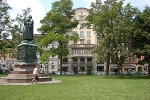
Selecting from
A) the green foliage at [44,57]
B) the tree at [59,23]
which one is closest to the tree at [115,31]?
the tree at [59,23]

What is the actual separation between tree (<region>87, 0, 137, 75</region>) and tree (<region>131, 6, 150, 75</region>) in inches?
40.5

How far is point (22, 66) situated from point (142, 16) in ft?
69.1

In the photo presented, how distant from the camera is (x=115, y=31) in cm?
3806

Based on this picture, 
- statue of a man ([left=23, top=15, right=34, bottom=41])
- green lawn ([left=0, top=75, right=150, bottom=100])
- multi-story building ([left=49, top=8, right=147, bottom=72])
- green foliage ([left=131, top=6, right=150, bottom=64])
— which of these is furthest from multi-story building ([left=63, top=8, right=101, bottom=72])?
green lawn ([left=0, top=75, right=150, bottom=100])

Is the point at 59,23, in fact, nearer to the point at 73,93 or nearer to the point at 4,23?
the point at 4,23

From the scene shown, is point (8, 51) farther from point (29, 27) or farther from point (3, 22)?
point (29, 27)

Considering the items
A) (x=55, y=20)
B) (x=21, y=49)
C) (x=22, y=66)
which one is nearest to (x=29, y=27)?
(x=21, y=49)

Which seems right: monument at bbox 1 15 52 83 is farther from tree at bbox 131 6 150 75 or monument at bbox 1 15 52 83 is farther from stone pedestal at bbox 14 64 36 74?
tree at bbox 131 6 150 75

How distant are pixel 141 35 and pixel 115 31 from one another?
13.6 ft

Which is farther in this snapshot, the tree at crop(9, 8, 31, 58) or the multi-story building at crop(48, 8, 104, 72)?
the multi-story building at crop(48, 8, 104, 72)

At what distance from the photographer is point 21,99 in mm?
13664

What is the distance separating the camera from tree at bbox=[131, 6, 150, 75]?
38.6 meters

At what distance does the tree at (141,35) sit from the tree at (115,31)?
1029mm

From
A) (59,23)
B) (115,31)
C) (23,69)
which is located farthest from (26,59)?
(59,23)
